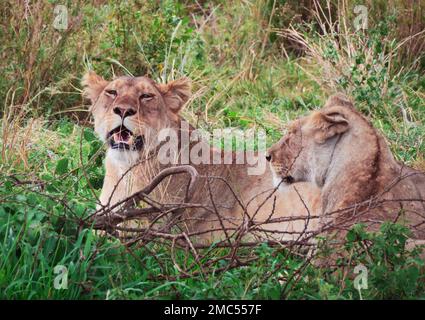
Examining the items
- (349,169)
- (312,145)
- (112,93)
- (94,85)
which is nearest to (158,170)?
(112,93)

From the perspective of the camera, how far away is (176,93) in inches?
261

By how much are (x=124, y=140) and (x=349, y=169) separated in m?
1.62

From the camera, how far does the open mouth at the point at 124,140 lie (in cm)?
620

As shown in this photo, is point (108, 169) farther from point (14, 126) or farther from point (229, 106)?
point (229, 106)

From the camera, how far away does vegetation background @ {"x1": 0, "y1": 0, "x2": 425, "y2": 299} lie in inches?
182

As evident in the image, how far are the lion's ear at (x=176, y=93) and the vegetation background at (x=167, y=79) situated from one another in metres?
0.22

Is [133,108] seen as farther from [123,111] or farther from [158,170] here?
[158,170]

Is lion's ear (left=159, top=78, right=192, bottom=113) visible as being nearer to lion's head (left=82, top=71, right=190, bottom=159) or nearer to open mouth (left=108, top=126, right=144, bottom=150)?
Answer: lion's head (left=82, top=71, right=190, bottom=159)

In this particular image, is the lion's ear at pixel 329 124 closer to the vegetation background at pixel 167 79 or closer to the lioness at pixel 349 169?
the lioness at pixel 349 169

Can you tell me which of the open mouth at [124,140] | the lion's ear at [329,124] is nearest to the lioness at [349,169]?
the lion's ear at [329,124]

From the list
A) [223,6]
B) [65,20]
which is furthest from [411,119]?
[223,6]

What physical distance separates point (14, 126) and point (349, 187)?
2.74m

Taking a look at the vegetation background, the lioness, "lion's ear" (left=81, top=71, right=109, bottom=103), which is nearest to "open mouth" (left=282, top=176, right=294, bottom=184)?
the lioness
